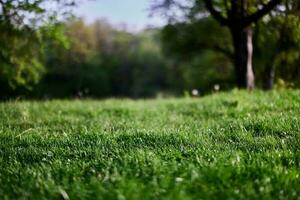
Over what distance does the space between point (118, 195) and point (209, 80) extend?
3367 centimetres

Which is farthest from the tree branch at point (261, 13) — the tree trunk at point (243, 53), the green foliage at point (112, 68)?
the green foliage at point (112, 68)

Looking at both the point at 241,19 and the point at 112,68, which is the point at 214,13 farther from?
the point at 112,68

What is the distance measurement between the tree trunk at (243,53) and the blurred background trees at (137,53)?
4.78 feet

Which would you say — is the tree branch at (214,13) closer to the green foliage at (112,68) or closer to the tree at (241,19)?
the tree at (241,19)

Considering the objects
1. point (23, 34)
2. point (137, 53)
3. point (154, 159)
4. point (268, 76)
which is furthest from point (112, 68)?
point (154, 159)

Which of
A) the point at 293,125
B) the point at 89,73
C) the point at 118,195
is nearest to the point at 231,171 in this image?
the point at 118,195

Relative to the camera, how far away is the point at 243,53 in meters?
19.5

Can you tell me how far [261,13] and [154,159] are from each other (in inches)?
466

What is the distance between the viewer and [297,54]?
2983cm

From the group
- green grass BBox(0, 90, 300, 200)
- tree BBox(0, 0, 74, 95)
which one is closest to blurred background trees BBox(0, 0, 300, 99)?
tree BBox(0, 0, 74, 95)

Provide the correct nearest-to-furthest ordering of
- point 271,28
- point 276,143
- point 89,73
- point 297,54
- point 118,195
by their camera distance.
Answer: point 118,195 < point 276,143 < point 271,28 < point 297,54 < point 89,73

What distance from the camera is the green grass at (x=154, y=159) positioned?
226 inches

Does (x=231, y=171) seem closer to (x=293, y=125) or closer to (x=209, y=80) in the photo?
(x=293, y=125)

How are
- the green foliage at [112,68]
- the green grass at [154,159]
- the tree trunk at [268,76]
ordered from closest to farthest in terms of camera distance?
the green grass at [154,159] → the tree trunk at [268,76] → the green foliage at [112,68]
